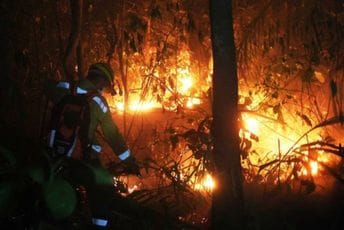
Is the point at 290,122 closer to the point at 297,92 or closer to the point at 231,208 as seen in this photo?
the point at 297,92

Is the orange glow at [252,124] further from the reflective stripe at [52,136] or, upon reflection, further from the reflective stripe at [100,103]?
the reflective stripe at [52,136]

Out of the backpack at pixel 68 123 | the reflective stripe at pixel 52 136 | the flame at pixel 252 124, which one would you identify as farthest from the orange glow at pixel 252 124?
the reflective stripe at pixel 52 136

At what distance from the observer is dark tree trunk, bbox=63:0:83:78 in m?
6.76

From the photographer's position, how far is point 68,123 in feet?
14.5

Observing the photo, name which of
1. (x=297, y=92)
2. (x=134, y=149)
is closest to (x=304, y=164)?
(x=297, y=92)

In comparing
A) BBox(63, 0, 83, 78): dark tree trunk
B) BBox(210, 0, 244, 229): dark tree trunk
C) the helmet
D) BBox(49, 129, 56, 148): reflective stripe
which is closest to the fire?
BBox(210, 0, 244, 229): dark tree trunk

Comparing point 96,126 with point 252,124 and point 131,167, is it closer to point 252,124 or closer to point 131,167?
point 131,167

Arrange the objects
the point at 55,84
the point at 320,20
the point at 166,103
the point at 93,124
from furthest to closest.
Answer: the point at 166,103 → the point at 320,20 → the point at 55,84 → the point at 93,124

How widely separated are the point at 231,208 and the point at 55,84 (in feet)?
8.58

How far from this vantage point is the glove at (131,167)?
16.0 feet

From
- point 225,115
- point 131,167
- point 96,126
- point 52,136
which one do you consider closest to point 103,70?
point 96,126

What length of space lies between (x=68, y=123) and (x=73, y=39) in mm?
2740

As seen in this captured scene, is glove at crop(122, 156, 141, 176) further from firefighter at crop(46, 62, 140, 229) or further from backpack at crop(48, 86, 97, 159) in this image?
backpack at crop(48, 86, 97, 159)

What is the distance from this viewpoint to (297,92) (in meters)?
7.39
